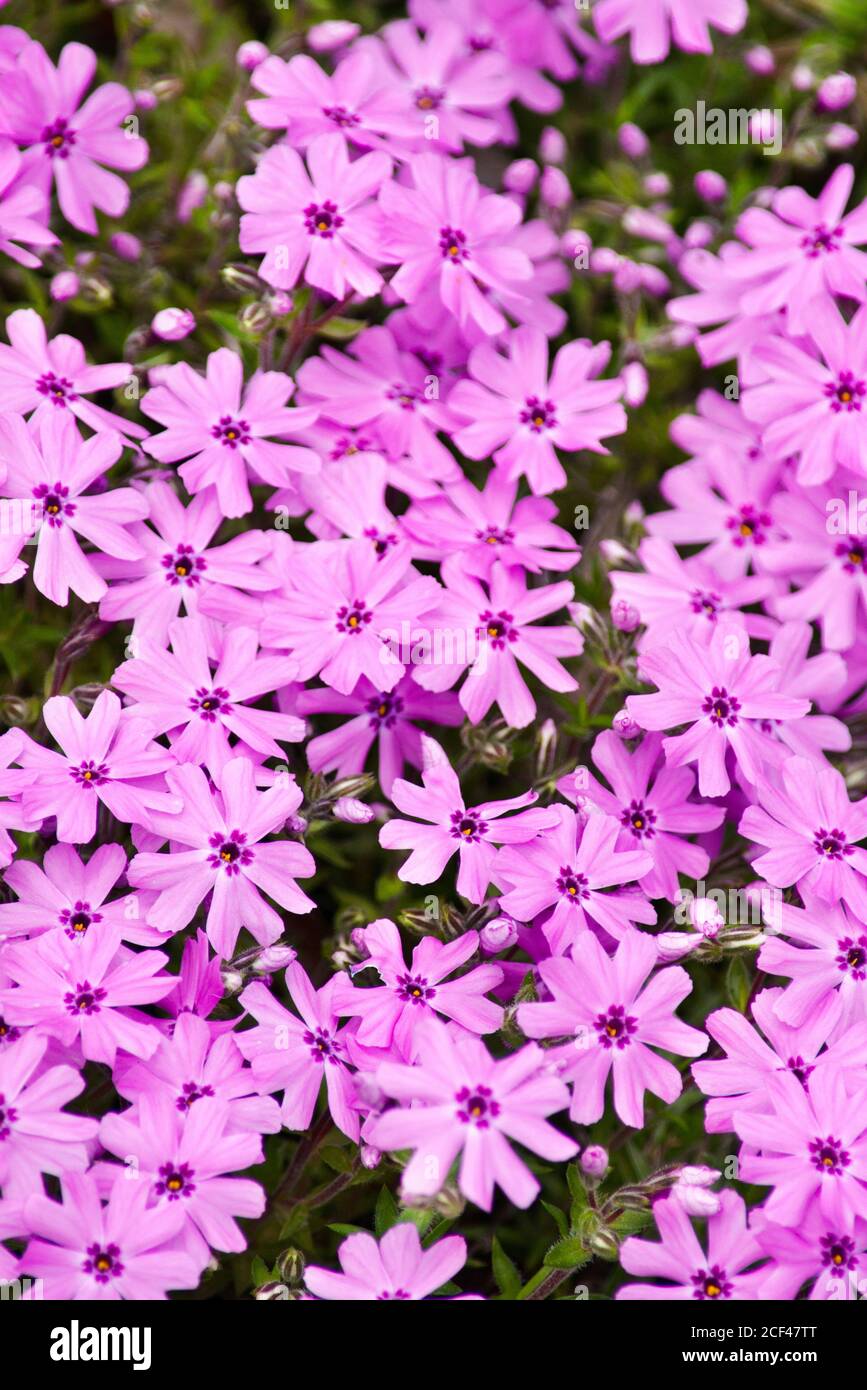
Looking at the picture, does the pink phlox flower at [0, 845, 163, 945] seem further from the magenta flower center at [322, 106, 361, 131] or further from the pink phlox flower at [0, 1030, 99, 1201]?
the magenta flower center at [322, 106, 361, 131]

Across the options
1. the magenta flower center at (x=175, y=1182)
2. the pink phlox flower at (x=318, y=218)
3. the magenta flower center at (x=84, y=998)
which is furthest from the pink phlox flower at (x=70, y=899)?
the pink phlox flower at (x=318, y=218)

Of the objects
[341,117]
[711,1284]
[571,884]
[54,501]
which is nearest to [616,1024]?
[571,884]

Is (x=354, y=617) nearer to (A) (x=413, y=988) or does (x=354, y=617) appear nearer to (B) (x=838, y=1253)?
(A) (x=413, y=988)

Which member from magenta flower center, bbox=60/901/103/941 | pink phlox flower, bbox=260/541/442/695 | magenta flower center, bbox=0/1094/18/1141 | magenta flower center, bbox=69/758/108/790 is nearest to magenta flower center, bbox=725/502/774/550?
pink phlox flower, bbox=260/541/442/695

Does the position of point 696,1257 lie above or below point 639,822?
below

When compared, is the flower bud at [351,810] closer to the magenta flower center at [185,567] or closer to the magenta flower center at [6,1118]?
the magenta flower center at [185,567]
